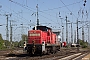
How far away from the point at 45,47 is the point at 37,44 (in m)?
1.71

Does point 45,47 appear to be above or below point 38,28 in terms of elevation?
below

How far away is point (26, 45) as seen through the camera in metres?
32.8

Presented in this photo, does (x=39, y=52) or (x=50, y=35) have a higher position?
(x=50, y=35)

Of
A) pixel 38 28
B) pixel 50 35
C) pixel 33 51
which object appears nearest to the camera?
pixel 33 51

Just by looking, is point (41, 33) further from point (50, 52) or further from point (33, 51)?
point (50, 52)

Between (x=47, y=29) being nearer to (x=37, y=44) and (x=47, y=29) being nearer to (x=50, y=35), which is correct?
(x=50, y=35)

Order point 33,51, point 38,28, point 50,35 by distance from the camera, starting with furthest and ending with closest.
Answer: point 50,35
point 38,28
point 33,51

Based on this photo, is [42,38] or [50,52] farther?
[50,52]

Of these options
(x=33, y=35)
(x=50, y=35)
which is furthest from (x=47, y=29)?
(x=33, y=35)

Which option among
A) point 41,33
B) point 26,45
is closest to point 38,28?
point 41,33

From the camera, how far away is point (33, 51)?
32.6 metres

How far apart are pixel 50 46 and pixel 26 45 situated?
5.98m

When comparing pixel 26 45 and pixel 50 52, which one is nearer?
pixel 26 45

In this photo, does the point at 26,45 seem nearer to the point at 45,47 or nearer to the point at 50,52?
the point at 45,47
